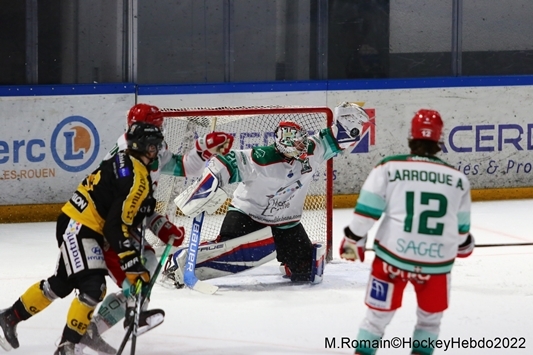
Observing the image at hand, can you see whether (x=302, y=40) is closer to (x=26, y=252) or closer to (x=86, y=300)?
(x=26, y=252)

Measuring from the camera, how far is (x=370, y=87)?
7.60 metres

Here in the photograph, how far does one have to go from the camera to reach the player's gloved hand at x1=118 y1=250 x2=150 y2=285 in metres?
3.57

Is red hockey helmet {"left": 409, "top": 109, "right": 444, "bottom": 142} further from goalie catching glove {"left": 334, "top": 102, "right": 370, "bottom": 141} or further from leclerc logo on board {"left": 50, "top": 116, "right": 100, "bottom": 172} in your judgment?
leclerc logo on board {"left": 50, "top": 116, "right": 100, "bottom": 172}

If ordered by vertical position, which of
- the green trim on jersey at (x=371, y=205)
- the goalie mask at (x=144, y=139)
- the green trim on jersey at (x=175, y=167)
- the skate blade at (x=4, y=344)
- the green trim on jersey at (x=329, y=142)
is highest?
the goalie mask at (x=144, y=139)

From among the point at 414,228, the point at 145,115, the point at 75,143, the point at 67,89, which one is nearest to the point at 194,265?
the point at 145,115

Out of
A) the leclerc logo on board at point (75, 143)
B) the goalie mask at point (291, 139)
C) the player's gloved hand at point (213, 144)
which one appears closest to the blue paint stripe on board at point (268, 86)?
the leclerc logo on board at point (75, 143)

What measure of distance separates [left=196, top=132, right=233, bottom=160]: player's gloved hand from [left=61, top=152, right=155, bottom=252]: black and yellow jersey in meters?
0.63

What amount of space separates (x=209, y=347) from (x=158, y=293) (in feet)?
3.18

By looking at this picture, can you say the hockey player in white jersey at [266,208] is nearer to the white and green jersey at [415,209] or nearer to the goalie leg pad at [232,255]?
the goalie leg pad at [232,255]

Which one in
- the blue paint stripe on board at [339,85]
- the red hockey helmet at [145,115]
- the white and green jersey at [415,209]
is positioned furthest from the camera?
the blue paint stripe on board at [339,85]

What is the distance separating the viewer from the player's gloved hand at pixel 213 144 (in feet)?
14.1

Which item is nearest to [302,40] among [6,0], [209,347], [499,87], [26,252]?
[499,87]

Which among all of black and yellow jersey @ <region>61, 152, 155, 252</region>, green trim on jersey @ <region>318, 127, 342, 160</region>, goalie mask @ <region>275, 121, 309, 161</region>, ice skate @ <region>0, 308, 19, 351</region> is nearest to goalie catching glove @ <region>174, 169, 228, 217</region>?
goalie mask @ <region>275, 121, 309, 161</region>

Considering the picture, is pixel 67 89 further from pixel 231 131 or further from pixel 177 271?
pixel 177 271
